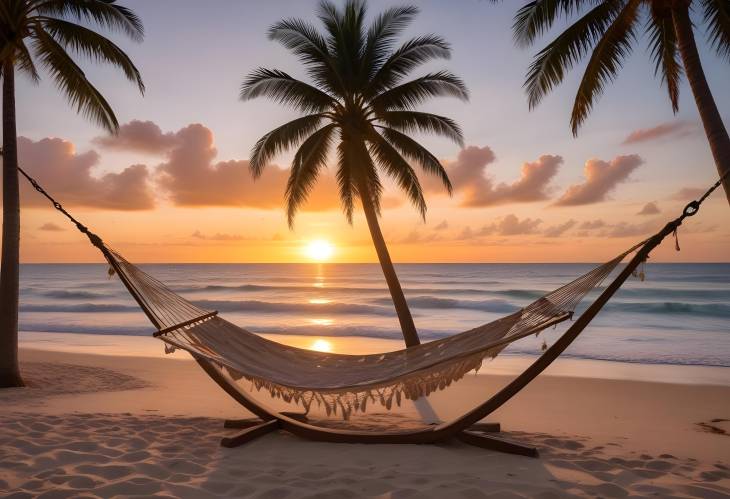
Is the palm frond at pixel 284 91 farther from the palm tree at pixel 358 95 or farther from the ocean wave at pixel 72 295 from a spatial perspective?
the ocean wave at pixel 72 295

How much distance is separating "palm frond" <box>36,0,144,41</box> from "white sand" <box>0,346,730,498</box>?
11.8 ft

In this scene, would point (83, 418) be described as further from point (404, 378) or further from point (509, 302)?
point (509, 302)

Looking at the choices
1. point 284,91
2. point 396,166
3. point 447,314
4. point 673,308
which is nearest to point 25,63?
point 284,91

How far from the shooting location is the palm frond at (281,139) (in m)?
6.59

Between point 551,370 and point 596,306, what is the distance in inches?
179

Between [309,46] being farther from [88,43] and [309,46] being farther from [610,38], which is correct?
[610,38]

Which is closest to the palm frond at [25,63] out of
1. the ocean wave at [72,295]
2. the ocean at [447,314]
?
the ocean at [447,314]

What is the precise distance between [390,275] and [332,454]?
347 cm

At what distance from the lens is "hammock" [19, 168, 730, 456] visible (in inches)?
106

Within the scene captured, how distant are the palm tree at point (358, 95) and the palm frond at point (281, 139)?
1cm

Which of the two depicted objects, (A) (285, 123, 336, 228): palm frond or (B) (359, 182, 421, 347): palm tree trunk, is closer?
(B) (359, 182, 421, 347): palm tree trunk

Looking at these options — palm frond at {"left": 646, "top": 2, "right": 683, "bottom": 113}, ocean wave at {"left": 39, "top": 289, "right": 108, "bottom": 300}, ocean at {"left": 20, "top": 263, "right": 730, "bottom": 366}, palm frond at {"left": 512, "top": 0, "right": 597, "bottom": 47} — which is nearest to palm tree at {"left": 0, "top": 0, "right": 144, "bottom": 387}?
palm frond at {"left": 512, "top": 0, "right": 597, "bottom": 47}

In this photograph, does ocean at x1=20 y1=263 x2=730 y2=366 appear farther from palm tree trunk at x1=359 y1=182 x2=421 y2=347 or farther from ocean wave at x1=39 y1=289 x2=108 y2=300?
palm tree trunk at x1=359 y1=182 x2=421 y2=347

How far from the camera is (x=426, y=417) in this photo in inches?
163
